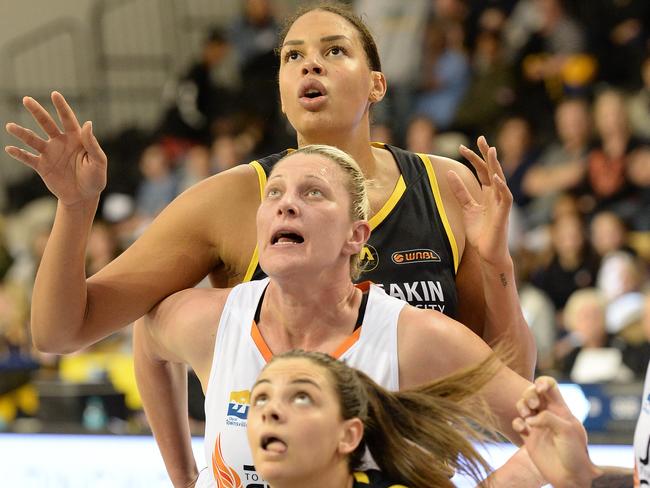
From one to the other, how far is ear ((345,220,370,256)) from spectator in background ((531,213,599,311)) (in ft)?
14.6

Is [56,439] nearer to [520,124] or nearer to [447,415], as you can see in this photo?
[447,415]

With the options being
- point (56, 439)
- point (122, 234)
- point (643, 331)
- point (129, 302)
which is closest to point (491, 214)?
point (129, 302)

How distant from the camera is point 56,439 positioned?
515cm

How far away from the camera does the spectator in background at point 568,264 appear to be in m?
7.04

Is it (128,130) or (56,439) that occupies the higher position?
(128,130)

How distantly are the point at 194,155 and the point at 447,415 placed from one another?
7542mm

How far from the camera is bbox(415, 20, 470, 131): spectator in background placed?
30.1 feet

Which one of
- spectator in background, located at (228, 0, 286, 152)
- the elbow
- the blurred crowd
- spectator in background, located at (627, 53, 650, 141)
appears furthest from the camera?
spectator in background, located at (228, 0, 286, 152)

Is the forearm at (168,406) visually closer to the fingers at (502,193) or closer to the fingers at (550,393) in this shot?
the fingers at (502,193)

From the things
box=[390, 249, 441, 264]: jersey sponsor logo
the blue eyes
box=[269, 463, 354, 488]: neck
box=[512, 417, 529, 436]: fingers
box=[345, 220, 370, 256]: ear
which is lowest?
box=[269, 463, 354, 488]: neck

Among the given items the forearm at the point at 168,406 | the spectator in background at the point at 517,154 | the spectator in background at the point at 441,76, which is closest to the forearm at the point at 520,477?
the forearm at the point at 168,406

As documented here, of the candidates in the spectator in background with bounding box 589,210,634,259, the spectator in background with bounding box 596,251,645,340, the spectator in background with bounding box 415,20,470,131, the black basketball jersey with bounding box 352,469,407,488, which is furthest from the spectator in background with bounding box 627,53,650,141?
the black basketball jersey with bounding box 352,469,407,488

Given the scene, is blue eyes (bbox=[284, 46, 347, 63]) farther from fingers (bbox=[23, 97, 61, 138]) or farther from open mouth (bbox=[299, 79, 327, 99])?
fingers (bbox=[23, 97, 61, 138])

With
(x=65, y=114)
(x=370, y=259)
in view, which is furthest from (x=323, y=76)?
(x=65, y=114)
